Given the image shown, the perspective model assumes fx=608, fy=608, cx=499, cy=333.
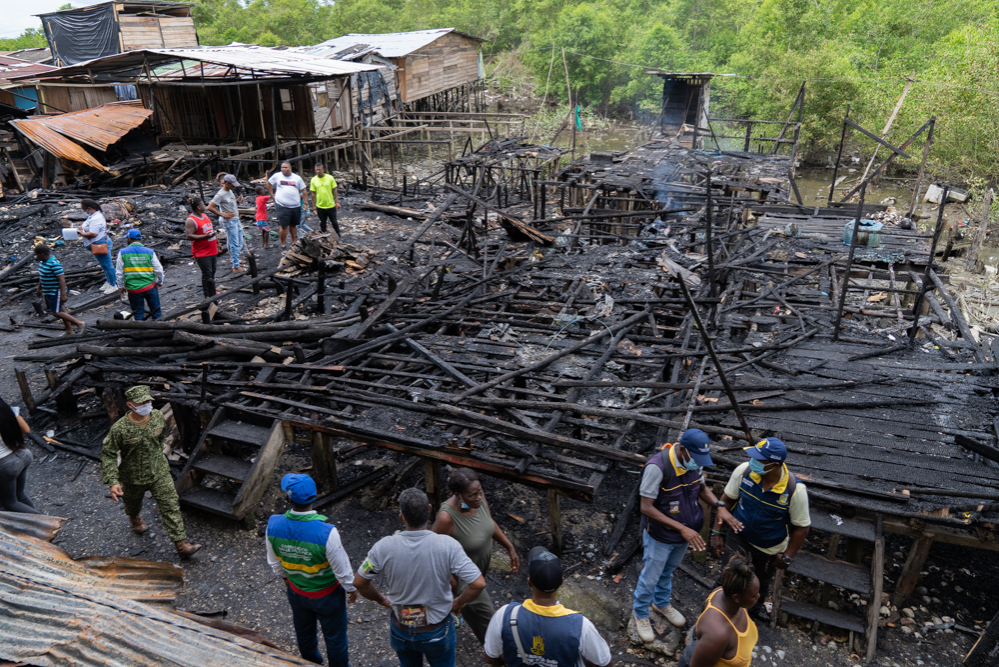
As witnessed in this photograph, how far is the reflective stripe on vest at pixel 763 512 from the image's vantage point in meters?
4.40

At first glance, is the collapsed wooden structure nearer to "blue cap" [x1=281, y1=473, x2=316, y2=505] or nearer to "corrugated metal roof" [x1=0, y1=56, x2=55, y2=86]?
"blue cap" [x1=281, y1=473, x2=316, y2=505]

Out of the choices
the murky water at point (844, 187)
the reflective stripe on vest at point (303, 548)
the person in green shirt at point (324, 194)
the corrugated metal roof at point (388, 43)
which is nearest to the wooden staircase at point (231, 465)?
the reflective stripe on vest at point (303, 548)

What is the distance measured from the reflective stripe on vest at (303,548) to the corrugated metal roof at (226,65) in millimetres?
17430

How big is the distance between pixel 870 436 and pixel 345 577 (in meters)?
4.95

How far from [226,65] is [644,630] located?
62.4ft

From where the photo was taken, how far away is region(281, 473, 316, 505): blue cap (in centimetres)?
372

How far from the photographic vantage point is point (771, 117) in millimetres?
31438

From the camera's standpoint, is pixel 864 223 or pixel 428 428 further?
pixel 864 223

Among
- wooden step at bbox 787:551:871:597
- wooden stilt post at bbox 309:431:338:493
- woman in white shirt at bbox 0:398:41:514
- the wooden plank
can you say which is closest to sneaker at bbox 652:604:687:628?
wooden step at bbox 787:551:871:597

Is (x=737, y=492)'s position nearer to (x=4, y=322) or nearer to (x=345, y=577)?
(x=345, y=577)

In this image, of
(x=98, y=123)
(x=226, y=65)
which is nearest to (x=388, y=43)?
(x=226, y=65)

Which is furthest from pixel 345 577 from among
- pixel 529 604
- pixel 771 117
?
pixel 771 117

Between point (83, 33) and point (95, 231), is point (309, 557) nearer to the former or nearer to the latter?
point (95, 231)

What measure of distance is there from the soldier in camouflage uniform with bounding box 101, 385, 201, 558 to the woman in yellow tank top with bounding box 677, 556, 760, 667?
4754 mm
